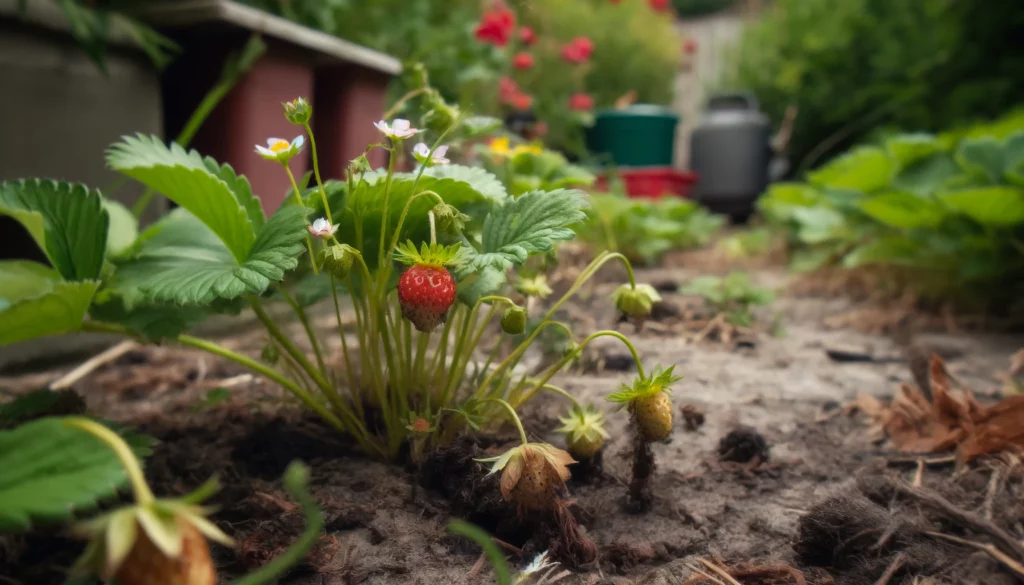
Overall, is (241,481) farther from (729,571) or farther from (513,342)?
(729,571)

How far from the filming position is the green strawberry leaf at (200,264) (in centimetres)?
78

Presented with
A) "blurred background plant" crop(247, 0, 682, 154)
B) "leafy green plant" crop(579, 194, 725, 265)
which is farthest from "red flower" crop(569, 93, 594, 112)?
"leafy green plant" crop(579, 194, 725, 265)

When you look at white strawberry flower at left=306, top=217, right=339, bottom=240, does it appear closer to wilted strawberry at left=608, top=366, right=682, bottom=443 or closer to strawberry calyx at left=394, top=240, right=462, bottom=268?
strawberry calyx at left=394, top=240, right=462, bottom=268

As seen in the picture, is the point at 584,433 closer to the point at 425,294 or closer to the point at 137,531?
the point at 425,294

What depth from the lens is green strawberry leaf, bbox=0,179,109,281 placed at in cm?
90

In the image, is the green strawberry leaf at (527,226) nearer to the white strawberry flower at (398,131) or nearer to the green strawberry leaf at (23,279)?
the white strawberry flower at (398,131)

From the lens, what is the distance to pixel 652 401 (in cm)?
82

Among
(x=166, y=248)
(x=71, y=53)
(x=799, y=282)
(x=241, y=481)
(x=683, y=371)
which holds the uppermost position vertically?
(x=71, y=53)

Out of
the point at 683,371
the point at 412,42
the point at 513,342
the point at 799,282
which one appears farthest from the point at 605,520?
the point at 412,42

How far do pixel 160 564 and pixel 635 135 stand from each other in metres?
4.49

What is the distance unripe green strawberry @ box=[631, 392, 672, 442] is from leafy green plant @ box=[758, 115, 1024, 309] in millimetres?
1543

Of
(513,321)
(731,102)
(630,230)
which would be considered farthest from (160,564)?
(731,102)

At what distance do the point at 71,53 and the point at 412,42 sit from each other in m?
1.41

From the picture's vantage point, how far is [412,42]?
279 cm
